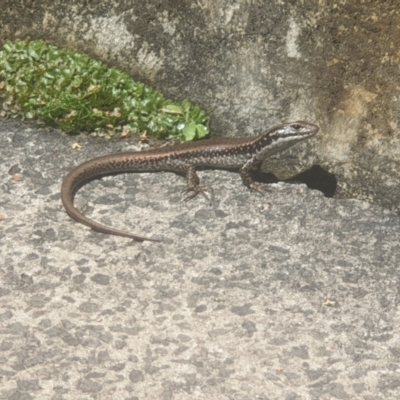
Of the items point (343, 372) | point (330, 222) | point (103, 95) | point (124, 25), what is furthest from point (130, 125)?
point (343, 372)

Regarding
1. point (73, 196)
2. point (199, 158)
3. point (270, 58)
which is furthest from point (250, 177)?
point (73, 196)

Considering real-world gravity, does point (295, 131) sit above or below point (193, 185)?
above

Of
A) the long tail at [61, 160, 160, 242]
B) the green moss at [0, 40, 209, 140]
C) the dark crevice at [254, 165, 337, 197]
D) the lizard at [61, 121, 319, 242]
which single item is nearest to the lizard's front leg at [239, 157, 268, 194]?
the lizard at [61, 121, 319, 242]

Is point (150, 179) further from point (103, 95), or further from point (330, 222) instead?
point (330, 222)

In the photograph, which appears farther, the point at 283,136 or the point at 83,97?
the point at 83,97

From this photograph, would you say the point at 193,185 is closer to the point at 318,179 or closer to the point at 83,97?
the point at 318,179

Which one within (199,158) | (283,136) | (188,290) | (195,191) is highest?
(283,136)

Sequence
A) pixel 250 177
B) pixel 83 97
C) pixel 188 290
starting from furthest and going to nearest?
pixel 83 97 → pixel 250 177 → pixel 188 290

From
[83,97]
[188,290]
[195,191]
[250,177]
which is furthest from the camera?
[83,97]
